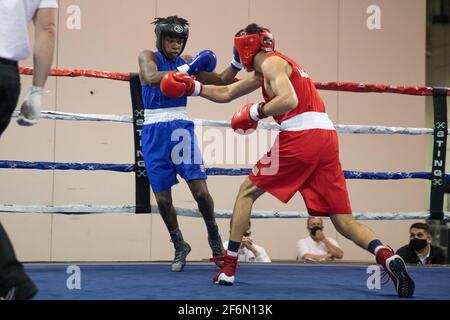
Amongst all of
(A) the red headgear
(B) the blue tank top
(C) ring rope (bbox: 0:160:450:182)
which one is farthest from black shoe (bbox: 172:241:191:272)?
(A) the red headgear

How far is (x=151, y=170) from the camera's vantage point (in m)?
3.11

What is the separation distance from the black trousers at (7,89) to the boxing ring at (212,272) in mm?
787

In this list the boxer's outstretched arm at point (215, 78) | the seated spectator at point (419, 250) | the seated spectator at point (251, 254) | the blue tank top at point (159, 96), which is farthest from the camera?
the seated spectator at point (251, 254)

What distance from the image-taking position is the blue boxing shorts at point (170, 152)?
3.09 meters

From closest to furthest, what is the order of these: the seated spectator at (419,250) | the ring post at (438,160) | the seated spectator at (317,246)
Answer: the ring post at (438,160)
the seated spectator at (419,250)
the seated spectator at (317,246)

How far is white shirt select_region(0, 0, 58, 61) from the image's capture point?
167 cm

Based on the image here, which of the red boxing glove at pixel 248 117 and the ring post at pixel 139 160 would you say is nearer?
the red boxing glove at pixel 248 117

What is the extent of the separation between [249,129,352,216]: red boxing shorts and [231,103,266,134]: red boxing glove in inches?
5.4

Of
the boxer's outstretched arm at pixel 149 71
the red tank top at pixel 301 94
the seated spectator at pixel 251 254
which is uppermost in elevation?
the boxer's outstretched arm at pixel 149 71

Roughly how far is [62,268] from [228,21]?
3.14 metres

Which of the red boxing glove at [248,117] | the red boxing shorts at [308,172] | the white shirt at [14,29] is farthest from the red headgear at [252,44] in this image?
the white shirt at [14,29]

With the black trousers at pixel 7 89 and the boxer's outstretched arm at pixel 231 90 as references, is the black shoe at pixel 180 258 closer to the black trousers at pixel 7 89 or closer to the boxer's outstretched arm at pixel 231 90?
the boxer's outstretched arm at pixel 231 90

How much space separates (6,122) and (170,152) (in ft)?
4.77
